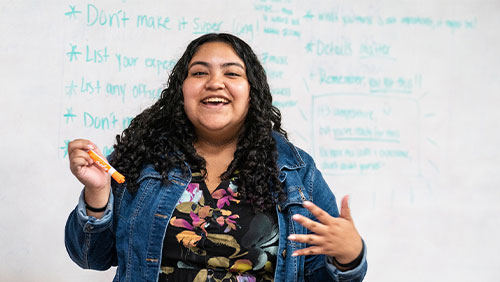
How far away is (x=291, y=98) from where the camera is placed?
6.18ft

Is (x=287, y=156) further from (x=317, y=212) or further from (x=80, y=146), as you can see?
(x=80, y=146)

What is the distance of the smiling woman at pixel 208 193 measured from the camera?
107cm

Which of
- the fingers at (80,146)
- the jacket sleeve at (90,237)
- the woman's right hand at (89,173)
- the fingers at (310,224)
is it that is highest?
the fingers at (80,146)

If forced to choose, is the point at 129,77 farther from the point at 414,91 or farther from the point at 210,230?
the point at 414,91

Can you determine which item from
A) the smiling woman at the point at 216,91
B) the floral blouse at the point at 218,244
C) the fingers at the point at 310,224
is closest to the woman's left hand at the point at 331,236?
the fingers at the point at 310,224

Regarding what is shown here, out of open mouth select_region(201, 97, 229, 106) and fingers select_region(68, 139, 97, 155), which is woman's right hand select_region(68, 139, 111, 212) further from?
open mouth select_region(201, 97, 229, 106)

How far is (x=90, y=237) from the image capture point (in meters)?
1.08

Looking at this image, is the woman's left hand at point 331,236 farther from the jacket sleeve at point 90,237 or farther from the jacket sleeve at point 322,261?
the jacket sleeve at point 90,237

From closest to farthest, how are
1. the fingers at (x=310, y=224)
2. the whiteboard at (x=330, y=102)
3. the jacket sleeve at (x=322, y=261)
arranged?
the fingers at (x=310, y=224) → the jacket sleeve at (x=322, y=261) → the whiteboard at (x=330, y=102)

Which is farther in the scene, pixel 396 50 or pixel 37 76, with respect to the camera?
pixel 396 50

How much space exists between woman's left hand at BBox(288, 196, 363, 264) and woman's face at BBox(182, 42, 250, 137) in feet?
1.11

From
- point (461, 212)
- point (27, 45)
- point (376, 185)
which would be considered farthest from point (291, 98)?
point (27, 45)

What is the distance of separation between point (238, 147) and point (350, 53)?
890 millimetres

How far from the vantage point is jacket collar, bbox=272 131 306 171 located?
1.21m
